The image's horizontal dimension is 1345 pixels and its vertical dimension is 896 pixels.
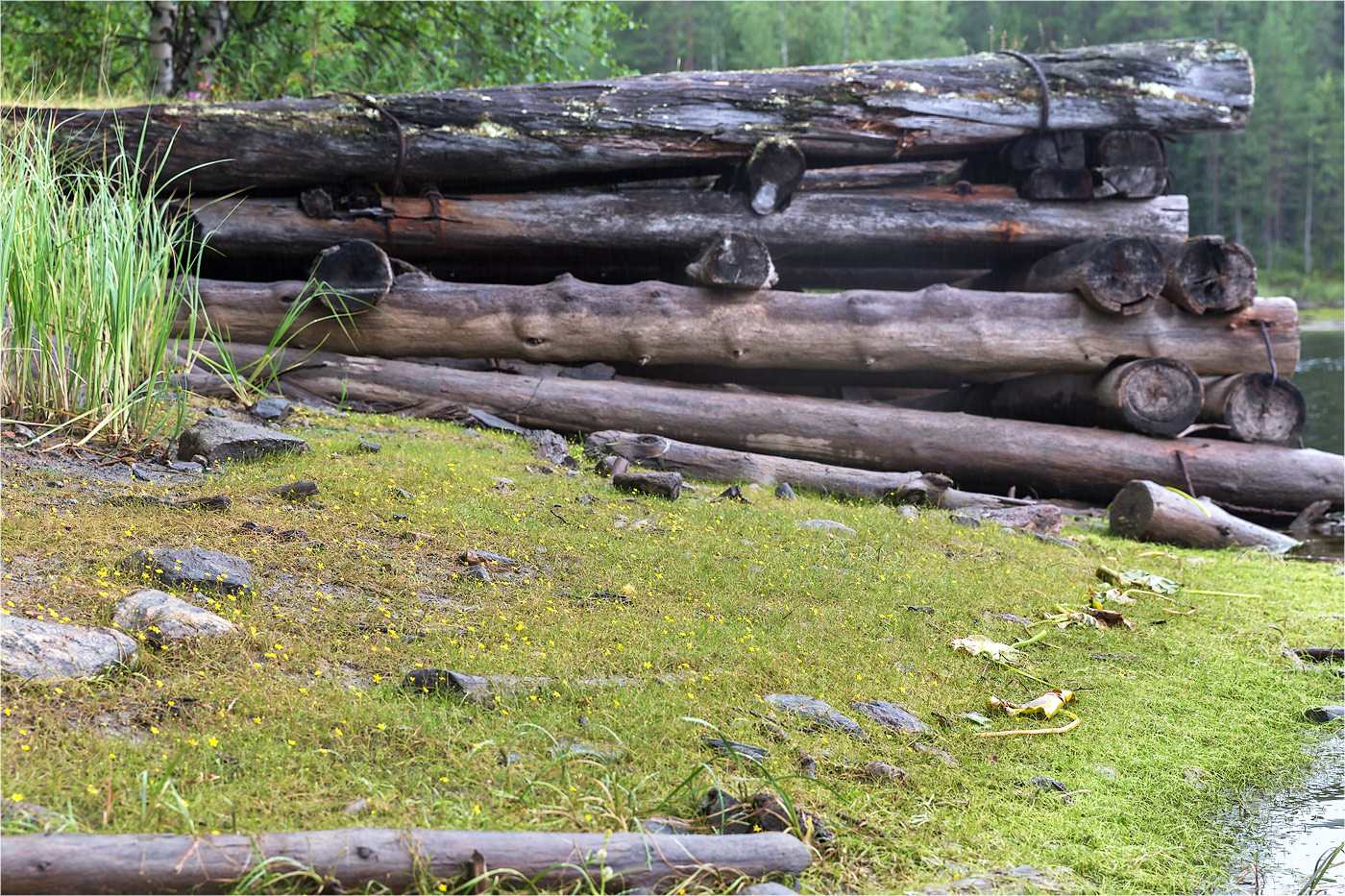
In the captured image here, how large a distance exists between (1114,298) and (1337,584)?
2807 mm

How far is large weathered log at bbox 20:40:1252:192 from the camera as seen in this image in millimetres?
7750

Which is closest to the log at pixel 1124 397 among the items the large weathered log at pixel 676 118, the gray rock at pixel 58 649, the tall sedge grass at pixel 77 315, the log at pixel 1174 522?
the log at pixel 1174 522

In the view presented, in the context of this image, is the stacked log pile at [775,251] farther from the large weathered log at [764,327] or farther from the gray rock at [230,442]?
the gray rock at [230,442]

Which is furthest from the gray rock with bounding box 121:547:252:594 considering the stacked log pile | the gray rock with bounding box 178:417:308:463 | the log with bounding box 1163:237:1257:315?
the log with bounding box 1163:237:1257:315

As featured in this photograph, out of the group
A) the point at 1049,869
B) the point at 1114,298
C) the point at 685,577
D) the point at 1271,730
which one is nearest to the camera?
the point at 1049,869

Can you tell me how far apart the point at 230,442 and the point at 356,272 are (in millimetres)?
2907

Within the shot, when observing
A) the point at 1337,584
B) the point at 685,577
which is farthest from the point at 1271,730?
the point at 1337,584

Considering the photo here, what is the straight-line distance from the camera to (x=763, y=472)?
6.82 meters

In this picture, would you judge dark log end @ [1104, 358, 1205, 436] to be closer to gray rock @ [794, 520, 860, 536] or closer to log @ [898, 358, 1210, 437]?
log @ [898, 358, 1210, 437]

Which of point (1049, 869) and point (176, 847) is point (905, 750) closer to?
point (1049, 869)

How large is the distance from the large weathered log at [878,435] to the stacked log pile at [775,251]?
0.02 m

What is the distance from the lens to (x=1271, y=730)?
3650 millimetres

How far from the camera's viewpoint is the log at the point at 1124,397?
795 centimetres

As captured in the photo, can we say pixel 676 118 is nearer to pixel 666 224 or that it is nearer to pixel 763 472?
pixel 666 224
